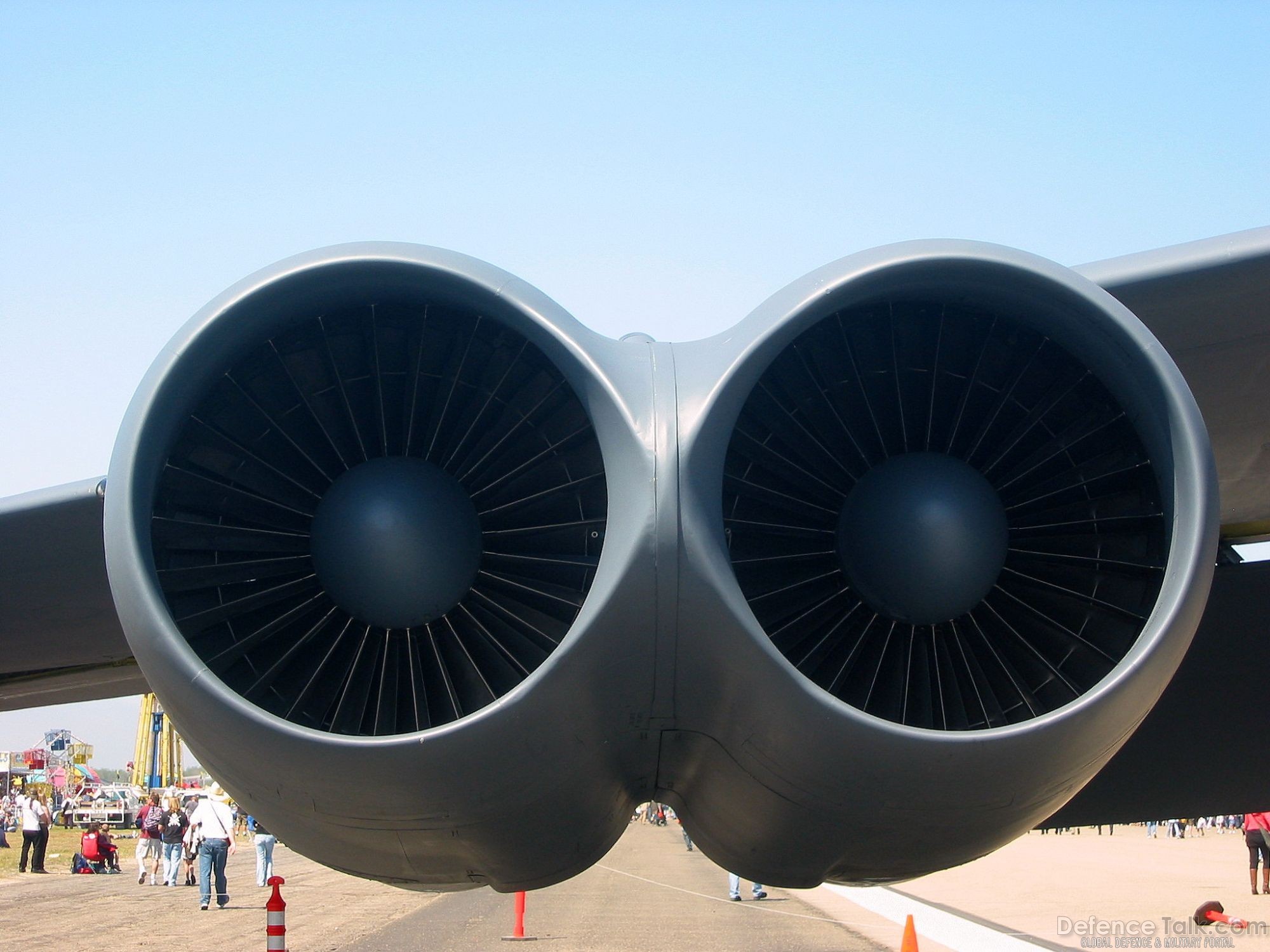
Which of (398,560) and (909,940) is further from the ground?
(398,560)

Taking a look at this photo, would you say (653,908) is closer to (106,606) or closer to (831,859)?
(106,606)

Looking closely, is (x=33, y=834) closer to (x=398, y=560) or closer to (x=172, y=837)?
(x=172, y=837)

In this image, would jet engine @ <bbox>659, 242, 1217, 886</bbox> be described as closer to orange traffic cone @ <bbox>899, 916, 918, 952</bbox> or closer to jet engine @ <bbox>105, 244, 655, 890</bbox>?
jet engine @ <bbox>105, 244, 655, 890</bbox>

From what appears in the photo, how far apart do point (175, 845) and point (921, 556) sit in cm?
2165

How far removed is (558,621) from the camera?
3.94 m

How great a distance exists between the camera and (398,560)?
148 inches

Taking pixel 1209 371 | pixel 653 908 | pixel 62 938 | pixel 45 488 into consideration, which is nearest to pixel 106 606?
pixel 45 488

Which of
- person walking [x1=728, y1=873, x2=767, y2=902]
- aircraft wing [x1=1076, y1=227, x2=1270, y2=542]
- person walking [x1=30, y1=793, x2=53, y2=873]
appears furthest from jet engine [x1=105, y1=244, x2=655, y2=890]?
person walking [x1=30, y1=793, x2=53, y2=873]

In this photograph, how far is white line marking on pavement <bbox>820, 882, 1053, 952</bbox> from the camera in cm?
1137

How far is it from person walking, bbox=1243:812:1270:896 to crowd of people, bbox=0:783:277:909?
13.3 meters

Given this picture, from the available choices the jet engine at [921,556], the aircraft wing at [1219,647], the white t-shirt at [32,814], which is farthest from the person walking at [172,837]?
the jet engine at [921,556]

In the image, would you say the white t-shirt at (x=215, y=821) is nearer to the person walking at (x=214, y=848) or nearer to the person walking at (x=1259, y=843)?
the person walking at (x=214, y=848)

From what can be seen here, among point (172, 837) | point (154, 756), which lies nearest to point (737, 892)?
point (172, 837)

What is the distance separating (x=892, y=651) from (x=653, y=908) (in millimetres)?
13455
